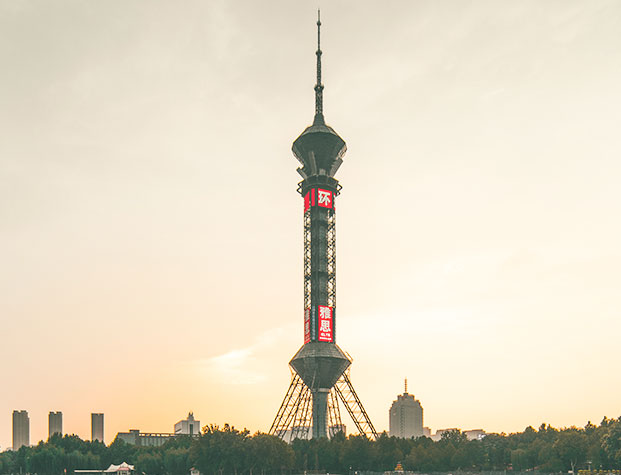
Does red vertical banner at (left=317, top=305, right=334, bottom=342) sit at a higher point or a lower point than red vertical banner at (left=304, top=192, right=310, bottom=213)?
lower

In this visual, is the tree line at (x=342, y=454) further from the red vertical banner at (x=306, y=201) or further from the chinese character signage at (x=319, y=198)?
the red vertical banner at (x=306, y=201)

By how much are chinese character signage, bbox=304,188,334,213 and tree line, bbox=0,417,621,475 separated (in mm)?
55768

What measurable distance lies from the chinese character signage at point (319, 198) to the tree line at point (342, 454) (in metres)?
55.8

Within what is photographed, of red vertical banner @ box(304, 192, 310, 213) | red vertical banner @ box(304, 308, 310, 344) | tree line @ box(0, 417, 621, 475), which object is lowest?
tree line @ box(0, 417, 621, 475)

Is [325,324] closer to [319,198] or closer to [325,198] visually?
[319,198]

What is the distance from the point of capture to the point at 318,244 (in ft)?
627

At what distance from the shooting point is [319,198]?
7584 inches

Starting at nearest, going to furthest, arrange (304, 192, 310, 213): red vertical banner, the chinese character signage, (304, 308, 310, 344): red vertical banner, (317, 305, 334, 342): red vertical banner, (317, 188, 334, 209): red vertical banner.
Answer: (317, 305, 334, 342): red vertical banner, (304, 308, 310, 344): red vertical banner, the chinese character signage, (317, 188, 334, 209): red vertical banner, (304, 192, 310, 213): red vertical banner

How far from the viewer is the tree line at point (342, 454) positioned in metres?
143

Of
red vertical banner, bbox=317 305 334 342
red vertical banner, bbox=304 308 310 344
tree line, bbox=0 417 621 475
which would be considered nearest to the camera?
tree line, bbox=0 417 621 475

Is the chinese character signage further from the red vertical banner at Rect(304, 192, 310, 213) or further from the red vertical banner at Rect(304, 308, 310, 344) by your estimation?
the red vertical banner at Rect(304, 308, 310, 344)

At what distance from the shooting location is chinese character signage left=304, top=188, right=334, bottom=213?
19225 centimetres

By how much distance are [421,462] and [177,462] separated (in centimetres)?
4980

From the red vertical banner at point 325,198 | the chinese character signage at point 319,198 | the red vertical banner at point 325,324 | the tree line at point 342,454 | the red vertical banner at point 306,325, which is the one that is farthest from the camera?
the red vertical banner at point 325,198
